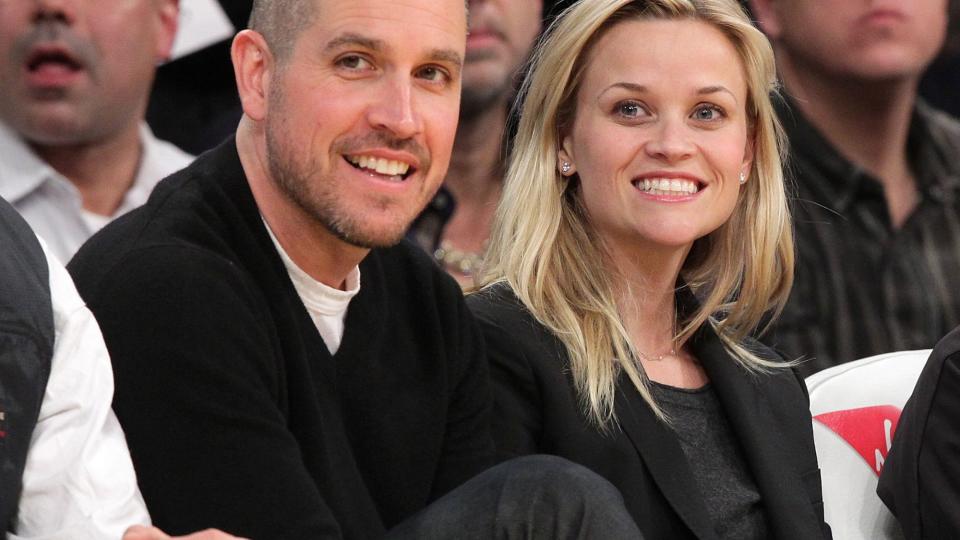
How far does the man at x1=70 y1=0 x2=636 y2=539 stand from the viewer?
1888mm

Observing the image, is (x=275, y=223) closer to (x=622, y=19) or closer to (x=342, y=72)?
(x=342, y=72)

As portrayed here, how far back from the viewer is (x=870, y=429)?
261cm

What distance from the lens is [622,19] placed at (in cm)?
263

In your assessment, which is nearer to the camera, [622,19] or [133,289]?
[133,289]

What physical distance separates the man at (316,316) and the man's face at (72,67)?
42.9 inches

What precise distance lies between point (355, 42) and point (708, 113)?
2.34 feet

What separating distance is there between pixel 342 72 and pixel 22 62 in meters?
1.28

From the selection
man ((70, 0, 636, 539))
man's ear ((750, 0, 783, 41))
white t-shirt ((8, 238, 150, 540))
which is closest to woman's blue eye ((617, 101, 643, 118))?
man ((70, 0, 636, 539))

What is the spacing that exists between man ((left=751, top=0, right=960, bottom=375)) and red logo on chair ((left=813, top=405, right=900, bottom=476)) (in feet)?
2.80

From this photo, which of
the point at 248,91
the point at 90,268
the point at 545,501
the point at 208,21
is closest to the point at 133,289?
the point at 90,268

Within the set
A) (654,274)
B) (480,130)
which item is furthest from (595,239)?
(480,130)

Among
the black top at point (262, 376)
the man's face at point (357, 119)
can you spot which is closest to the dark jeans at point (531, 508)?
the black top at point (262, 376)

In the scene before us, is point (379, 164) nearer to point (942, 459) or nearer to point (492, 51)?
point (942, 459)

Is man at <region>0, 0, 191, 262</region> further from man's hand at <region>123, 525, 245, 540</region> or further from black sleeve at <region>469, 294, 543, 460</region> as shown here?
man's hand at <region>123, 525, 245, 540</region>
